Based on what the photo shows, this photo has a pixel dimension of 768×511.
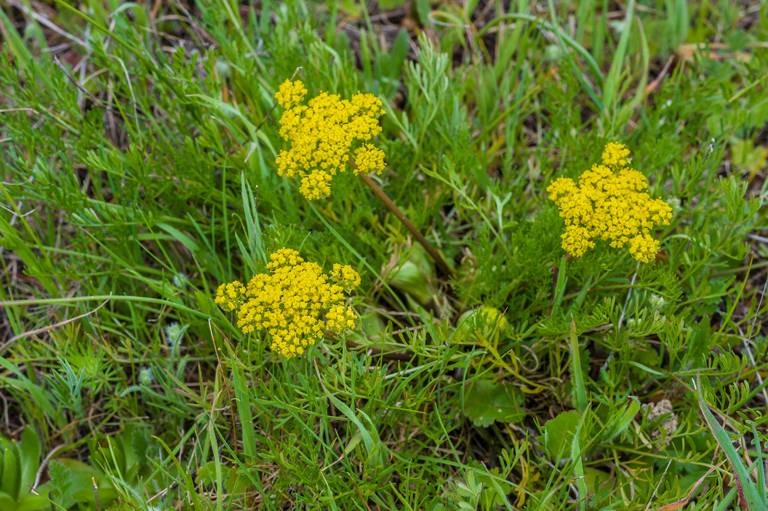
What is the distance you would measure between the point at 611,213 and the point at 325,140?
1.01 meters

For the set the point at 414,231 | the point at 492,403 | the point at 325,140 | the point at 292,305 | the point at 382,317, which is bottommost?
the point at 492,403

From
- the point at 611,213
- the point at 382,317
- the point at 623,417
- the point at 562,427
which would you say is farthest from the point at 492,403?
the point at 611,213

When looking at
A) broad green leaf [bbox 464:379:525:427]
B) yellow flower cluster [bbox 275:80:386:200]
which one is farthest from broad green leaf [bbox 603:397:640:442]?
yellow flower cluster [bbox 275:80:386:200]

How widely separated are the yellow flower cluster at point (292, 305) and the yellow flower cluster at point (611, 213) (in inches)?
30.7

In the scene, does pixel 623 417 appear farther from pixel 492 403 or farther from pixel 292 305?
pixel 292 305

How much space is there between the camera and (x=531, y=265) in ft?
7.57

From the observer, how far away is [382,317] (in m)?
2.64

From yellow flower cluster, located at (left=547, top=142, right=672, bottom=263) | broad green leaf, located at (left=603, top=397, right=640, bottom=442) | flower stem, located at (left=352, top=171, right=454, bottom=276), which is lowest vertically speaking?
broad green leaf, located at (left=603, top=397, right=640, bottom=442)

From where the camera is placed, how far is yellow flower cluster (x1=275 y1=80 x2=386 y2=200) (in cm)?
191

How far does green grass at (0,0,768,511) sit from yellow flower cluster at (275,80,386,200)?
0.30 meters

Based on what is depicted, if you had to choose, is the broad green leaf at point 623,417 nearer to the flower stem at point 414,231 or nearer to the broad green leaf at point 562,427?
the broad green leaf at point 562,427

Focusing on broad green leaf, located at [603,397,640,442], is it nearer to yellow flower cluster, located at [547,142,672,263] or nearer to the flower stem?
yellow flower cluster, located at [547,142,672,263]

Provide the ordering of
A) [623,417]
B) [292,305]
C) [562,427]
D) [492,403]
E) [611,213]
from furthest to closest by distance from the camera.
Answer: [492,403] → [562,427] → [623,417] → [611,213] → [292,305]

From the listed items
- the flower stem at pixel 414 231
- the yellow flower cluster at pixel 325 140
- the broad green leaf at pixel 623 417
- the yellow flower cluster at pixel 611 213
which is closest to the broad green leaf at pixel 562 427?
the broad green leaf at pixel 623 417
